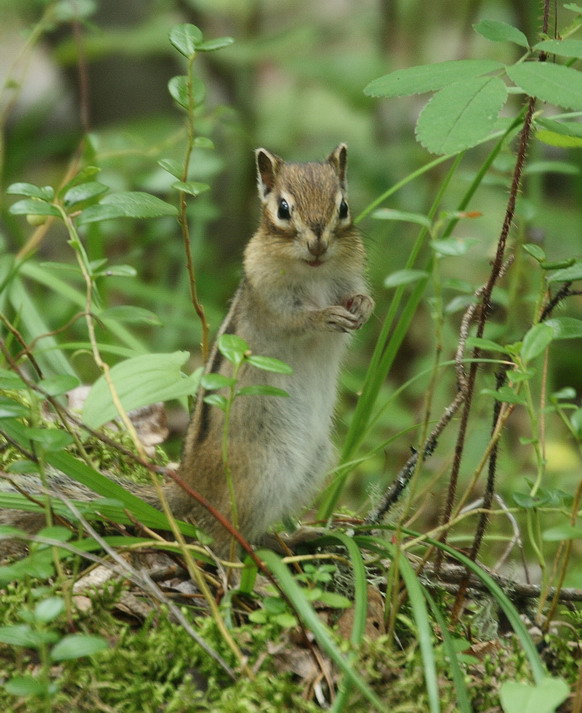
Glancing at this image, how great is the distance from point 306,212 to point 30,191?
851 millimetres

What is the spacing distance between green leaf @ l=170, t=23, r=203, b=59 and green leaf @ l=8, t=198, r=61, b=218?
472 millimetres

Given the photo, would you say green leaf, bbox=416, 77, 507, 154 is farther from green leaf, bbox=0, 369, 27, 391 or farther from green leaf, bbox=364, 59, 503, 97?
green leaf, bbox=0, 369, 27, 391

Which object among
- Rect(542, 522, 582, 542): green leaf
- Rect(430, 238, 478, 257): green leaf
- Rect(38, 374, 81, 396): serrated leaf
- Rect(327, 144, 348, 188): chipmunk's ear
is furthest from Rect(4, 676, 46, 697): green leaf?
Rect(327, 144, 348, 188): chipmunk's ear

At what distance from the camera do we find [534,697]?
1.69 m

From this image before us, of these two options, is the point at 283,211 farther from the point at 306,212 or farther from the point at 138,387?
the point at 138,387

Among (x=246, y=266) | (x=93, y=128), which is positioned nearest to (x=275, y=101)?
(x=93, y=128)

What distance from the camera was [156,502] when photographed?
2.65 metres

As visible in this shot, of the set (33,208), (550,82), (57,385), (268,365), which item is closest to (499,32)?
(550,82)

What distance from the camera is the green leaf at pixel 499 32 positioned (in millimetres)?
2037

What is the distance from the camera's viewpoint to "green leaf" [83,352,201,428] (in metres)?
2.13

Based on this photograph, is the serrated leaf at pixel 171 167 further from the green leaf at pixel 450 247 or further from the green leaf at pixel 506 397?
the green leaf at pixel 506 397

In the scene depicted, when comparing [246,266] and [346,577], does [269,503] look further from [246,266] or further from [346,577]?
[246,266]

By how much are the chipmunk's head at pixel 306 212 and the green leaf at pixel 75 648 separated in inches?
52.9

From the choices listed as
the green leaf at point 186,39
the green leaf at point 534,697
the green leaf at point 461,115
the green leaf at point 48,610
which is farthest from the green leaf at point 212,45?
the green leaf at point 534,697
